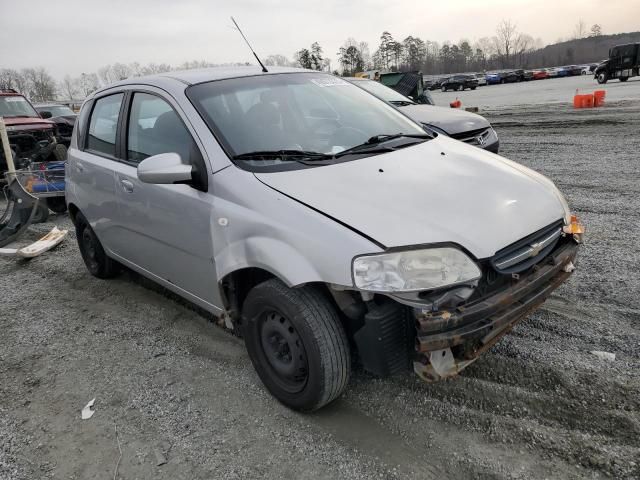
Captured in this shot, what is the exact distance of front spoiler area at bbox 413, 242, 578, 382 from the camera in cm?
214

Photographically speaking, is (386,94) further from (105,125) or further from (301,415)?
(301,415)

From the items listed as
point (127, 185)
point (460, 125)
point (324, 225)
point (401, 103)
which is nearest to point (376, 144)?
point (324, 225)

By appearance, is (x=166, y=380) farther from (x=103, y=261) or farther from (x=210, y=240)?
(x=103, y=261)

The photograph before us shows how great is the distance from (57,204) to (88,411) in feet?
19.6

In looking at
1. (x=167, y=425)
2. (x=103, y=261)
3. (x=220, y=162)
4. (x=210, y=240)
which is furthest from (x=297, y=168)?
(x=103, y=261)

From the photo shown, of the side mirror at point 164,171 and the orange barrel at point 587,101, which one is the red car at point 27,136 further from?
the orange barrel at point 587,101

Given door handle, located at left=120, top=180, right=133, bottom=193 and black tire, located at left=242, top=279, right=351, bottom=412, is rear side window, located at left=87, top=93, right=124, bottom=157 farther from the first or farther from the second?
black tire, located at left=242, top=279, right=351, bottom=412

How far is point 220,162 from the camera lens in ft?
9.05

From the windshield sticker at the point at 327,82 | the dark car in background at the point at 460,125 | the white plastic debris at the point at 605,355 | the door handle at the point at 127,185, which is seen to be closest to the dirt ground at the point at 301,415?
the white plastic debris at the point at 605,355

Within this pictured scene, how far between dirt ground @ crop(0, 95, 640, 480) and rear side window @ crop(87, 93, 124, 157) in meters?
1.39

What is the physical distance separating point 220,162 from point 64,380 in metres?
1.83

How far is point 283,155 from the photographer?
280 cm

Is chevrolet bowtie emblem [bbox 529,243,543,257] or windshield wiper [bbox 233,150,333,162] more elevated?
windshield wiper [bbox 233,150,333,162]

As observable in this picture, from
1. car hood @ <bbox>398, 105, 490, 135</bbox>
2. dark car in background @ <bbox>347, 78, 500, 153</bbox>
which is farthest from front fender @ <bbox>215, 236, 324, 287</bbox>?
car hood @ <bbox>398, 105, 490, 135</bbox>
